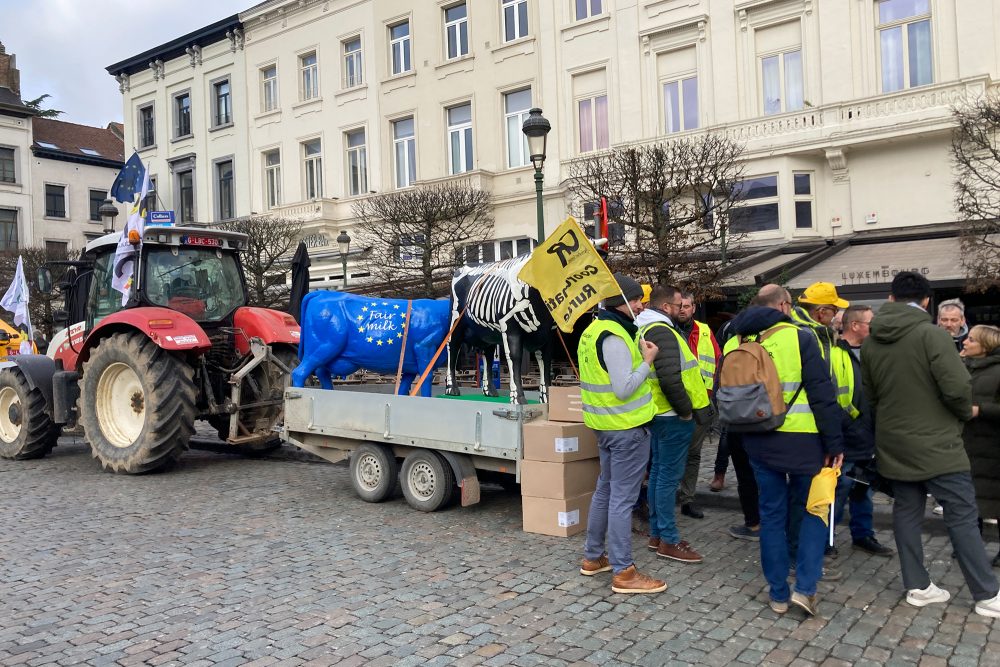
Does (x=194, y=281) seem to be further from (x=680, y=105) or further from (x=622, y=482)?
(x=680, y=105)

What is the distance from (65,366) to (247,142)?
66.1 ft

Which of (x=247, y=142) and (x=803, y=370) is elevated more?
(x=247, y=142)

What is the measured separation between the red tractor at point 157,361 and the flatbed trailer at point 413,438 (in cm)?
181

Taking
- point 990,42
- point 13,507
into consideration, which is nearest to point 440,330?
point 13,507

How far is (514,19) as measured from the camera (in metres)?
22.7

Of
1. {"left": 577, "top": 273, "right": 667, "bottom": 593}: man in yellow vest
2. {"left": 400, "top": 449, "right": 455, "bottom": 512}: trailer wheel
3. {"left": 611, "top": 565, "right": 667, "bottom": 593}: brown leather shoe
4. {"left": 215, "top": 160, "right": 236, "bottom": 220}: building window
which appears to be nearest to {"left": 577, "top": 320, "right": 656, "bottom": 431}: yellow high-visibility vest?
{"left": 577, "top": 273, "right": 667, "bottom": 593}: man in yellow vest

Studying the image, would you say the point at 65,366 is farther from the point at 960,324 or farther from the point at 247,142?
the point at 247,142

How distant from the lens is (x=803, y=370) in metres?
4.34

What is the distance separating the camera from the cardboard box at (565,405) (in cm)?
610

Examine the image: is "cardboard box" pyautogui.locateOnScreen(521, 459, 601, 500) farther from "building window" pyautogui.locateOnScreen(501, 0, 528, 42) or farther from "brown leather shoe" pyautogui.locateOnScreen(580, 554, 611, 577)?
"building window" pyautogui.locateOnScreen(501, 0, 528, 42)

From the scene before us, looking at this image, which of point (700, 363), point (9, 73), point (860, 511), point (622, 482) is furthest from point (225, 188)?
point (860, 511)

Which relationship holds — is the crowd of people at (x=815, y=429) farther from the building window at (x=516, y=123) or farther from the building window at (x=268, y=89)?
the building window at (x=268, y=89)

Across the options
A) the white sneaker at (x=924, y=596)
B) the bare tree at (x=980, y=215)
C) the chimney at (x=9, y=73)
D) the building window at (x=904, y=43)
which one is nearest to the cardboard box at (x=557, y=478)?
the white sneaker at (x=924, y=596)

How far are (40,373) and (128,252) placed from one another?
2612 mm
